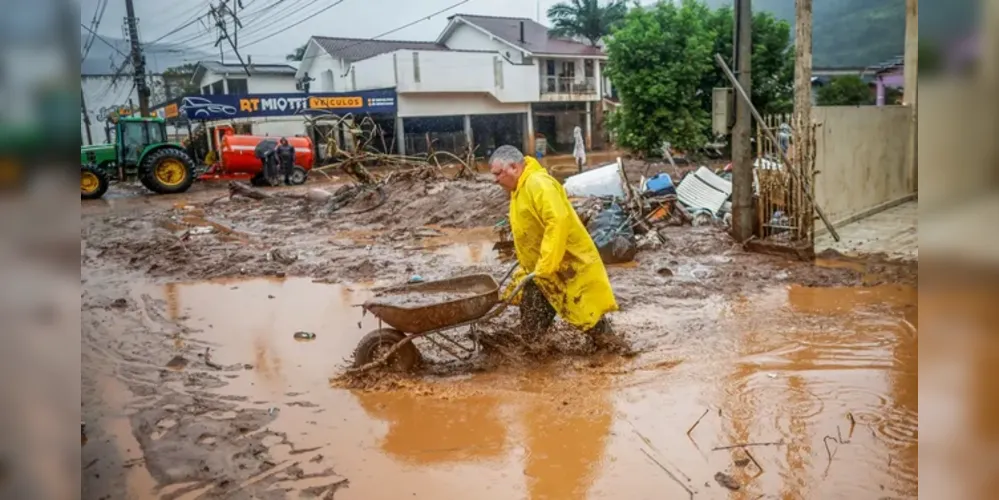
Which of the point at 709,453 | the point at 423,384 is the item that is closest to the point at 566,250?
the point at 423,384

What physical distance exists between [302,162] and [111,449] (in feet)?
57.4

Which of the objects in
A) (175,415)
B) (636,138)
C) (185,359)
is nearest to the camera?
(175,415)

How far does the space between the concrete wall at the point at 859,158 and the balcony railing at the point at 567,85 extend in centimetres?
2154

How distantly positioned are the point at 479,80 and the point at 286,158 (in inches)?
463

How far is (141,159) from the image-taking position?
A: 55.5ft

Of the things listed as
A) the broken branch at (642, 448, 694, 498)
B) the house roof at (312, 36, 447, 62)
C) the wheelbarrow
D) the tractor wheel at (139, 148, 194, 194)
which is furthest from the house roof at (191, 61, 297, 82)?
the broken branch at (642, 448, 694, 498)

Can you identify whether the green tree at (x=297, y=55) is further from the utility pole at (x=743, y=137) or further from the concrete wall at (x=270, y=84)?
the utility pole at (x=743, y=137)

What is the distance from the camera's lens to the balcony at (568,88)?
3155 cm

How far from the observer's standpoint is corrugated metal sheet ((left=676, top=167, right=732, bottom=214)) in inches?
427

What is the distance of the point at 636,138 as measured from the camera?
22141mm

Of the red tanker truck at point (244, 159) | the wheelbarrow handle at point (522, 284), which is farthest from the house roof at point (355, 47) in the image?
the wheelbarrow handle at point (522, 284)

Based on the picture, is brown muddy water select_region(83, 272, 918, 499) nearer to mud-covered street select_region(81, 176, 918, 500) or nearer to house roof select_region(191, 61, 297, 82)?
mud-covered street select_region(81, 176, 918, 500)

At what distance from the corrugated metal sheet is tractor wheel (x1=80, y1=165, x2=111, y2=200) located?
43.5 feet
